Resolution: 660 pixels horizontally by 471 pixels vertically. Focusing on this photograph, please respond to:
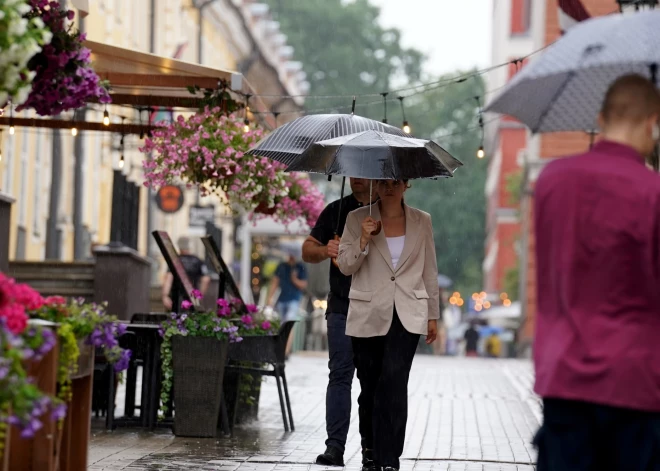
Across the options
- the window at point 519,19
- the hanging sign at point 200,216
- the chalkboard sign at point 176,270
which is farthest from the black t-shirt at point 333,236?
the window at point 519,19

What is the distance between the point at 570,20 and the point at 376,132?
12.1ft

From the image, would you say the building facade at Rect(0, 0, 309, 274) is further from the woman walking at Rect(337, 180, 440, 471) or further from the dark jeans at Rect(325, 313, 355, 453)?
the woman walking at Rect(337, 180, 440, 471)

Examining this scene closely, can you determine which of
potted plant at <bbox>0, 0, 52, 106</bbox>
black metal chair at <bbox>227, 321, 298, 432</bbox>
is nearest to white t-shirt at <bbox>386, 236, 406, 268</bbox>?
black metal chair at <bbox>227, 321, 298, 432</bbox>

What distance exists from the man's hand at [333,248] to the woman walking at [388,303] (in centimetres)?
46

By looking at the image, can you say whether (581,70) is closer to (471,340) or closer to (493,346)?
(471,340)

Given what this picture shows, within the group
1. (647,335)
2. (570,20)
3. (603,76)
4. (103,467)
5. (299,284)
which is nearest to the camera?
(647,335)

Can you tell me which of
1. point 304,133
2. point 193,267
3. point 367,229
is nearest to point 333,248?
point 367,229

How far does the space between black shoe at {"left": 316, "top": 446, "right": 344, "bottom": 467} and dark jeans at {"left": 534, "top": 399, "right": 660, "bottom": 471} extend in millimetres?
5186

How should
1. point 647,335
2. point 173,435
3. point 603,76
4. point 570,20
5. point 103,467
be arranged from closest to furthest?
point 647,335 → point 603,76 → point 103,467 → point 173,435 → point 570,20

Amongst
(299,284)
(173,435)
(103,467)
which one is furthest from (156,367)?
(299,284)

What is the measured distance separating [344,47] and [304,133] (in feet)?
226

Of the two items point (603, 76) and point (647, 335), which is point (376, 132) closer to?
point (603, 76)

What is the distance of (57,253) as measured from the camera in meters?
28.9

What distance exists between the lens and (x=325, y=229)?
34.8 ft
